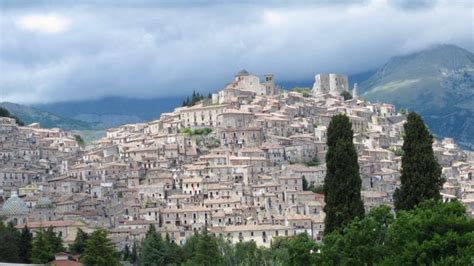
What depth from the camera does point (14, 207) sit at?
93.1 m

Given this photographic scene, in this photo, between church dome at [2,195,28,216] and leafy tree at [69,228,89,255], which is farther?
church dome at [2,195,28,216]

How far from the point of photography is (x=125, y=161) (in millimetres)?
111250

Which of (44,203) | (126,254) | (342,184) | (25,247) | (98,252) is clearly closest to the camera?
(342,184)

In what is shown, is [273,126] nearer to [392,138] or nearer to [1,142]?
[392,138]

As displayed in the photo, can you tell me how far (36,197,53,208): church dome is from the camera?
94188 mm

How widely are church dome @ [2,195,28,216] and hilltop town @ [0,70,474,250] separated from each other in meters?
0.10

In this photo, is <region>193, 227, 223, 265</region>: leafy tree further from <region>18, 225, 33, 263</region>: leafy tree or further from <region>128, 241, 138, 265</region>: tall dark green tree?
<region>128, 241, 138, 265</region>: tall dark green tree

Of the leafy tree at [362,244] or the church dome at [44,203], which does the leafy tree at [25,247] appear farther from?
the leafy tree at [362,244]

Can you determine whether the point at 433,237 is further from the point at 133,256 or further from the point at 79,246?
the point at 133,256

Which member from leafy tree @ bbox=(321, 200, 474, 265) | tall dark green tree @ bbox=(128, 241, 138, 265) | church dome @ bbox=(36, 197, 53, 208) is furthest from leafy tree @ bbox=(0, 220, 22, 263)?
leafy tree @ bbox=(321, 200, 474, 265)

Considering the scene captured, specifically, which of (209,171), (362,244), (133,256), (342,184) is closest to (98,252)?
(342,184)

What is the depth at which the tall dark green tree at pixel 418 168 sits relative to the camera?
36906mm

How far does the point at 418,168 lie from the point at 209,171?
67.5 meters

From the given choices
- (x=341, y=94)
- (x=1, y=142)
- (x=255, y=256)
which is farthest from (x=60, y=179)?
(x=341, y=94)
